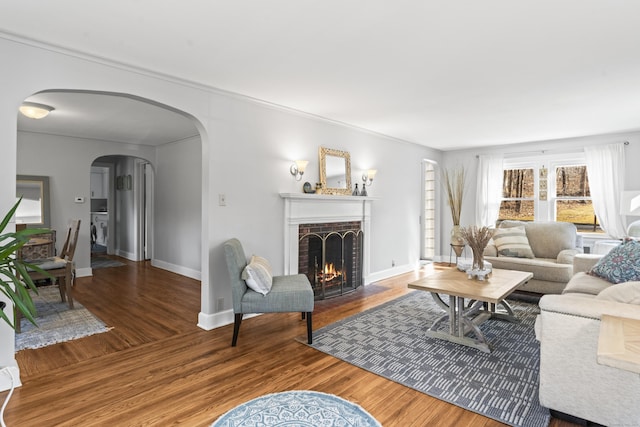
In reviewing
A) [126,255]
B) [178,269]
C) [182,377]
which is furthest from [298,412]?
[126,255]

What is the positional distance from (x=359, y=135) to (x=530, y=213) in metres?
3.68

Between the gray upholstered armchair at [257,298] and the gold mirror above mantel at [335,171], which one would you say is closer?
the gray upholstered armchair at [257,298]

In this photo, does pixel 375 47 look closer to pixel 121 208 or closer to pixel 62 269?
pixel 62 269

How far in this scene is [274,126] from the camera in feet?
13.4

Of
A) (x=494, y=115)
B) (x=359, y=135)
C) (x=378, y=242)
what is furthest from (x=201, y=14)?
(x=378, y=242)

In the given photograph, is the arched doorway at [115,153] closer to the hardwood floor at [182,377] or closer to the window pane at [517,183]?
the hardwood floor at [182,377]

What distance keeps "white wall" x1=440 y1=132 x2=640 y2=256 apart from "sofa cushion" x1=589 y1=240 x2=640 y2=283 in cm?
284

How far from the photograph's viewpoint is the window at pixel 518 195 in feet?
21.1

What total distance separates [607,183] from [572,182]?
0.57 metres

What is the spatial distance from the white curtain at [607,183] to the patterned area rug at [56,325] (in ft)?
22.9

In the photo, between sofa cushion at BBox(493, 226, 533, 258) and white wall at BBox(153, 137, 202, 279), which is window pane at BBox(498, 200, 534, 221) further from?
white wall at BBox(153, 137, 202, 279)

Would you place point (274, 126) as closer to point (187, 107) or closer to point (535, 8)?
point (187, 107)

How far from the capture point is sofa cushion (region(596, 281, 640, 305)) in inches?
77.5

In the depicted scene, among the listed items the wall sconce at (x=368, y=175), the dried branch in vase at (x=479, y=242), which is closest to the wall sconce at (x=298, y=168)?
the wall sconce at (x=368, y=175)
